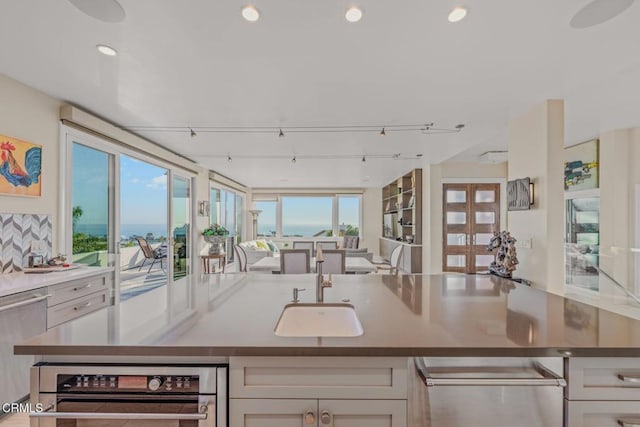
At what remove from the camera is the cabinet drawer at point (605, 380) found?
105 centimetres

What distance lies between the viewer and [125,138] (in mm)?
4059

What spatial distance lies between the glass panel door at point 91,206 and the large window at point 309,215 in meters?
6.96

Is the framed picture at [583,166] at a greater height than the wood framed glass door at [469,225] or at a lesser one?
greater

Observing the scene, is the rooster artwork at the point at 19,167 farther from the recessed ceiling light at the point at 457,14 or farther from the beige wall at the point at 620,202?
the beige wall at the point at 620,202

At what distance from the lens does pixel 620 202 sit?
465cm

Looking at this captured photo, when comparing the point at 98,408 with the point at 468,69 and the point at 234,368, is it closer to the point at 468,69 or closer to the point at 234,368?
the point at 234,368

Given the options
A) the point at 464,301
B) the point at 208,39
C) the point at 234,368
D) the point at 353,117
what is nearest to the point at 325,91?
the point at 353,117

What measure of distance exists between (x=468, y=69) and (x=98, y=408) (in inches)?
120

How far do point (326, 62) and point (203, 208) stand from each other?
203 inches

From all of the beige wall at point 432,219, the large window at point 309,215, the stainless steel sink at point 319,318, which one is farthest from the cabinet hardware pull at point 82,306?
the large window at point 309,215

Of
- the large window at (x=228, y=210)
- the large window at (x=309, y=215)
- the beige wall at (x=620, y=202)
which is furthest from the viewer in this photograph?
the large window at (x=309, y=215)

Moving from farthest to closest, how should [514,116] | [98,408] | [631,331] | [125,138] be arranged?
[125,138] < [514,116] < [631,331] < [98,408]

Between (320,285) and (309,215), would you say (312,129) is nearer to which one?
(320,285)

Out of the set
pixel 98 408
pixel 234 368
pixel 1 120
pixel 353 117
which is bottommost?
pixel 98 408
